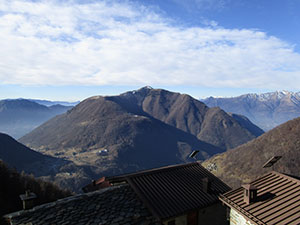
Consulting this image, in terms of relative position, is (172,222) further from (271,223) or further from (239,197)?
(271,223)

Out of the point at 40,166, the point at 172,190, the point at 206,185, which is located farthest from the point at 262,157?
the point at 40,166

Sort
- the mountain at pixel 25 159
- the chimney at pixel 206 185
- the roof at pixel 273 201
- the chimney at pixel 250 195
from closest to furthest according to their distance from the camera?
the roof at pixel 273 201 < the chimney at pixel 250 195 < the chimney at pixel 206 185 < the mountain at pixel 25 159

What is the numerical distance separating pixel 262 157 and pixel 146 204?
321 feet

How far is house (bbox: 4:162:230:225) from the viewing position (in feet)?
43.5

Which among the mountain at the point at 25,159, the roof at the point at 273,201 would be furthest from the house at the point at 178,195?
the mountain at the point at 25,159

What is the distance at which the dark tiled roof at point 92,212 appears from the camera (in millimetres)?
12945

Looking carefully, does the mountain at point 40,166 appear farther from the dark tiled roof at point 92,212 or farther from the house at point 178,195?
the dark tiled roof at point 92,212

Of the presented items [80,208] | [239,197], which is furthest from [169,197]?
[80,208]

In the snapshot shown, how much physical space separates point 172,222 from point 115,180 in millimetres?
5736

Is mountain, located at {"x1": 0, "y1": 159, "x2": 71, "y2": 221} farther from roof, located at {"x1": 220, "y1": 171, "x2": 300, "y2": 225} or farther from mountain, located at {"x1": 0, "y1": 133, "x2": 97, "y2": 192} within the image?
mountain, located at {"x1": 0, "y1": 133, "x2": 97, "y2": 192}

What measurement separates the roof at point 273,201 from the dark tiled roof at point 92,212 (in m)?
5.88

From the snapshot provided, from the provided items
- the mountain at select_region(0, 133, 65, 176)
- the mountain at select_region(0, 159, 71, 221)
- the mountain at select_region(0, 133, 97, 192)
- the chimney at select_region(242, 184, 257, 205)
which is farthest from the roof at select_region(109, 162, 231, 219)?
the mountain at select_region(0, 133, 65, 176)

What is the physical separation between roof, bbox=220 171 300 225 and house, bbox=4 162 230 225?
93.6 inches

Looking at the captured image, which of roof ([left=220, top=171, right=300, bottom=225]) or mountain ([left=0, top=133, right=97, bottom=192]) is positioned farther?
mountain ([left=0, top=133, right=97, bottom=192])
